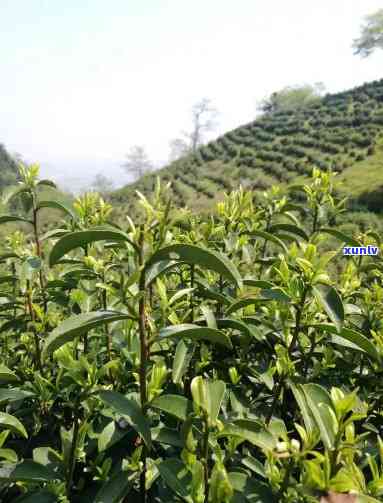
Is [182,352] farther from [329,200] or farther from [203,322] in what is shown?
[329,200]

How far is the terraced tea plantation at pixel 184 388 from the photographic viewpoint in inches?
40.9

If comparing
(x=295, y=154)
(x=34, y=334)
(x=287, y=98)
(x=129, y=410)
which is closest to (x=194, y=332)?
(x=129, y=410)

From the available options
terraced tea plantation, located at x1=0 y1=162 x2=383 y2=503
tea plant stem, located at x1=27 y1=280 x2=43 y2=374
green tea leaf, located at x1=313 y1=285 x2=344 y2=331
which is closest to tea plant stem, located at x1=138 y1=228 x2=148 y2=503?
terraced tea plantation, located at x1=0 y1=162 x2=383 y2=503

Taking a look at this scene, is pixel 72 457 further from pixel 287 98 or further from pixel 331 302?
pixel 287 98

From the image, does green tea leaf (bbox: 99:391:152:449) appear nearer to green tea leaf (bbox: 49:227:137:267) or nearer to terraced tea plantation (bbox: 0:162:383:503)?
terraced tea plantation (bbox: 0:162:383:503)

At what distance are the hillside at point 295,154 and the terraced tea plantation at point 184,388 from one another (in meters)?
20.0

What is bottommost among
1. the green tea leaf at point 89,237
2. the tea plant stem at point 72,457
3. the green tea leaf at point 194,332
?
the tea plant stem at point 72,457

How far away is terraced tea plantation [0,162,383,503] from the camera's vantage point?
1.04m

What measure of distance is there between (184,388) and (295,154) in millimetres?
36485

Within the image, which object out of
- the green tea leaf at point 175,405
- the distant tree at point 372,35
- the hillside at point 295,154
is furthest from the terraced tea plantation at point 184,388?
the distant tree at point 372,35

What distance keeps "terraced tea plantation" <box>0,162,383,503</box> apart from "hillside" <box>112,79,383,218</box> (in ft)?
65.7

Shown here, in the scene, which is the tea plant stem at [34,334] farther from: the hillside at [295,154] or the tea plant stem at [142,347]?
the hillside at [295,154]

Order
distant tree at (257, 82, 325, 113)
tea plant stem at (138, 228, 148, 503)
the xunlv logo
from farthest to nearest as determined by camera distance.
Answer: distant tree at (257, 82, 325, 113)
the xunlv logo
tea plant stem at (138, 228, 148, 503)

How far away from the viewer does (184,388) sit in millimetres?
1638
